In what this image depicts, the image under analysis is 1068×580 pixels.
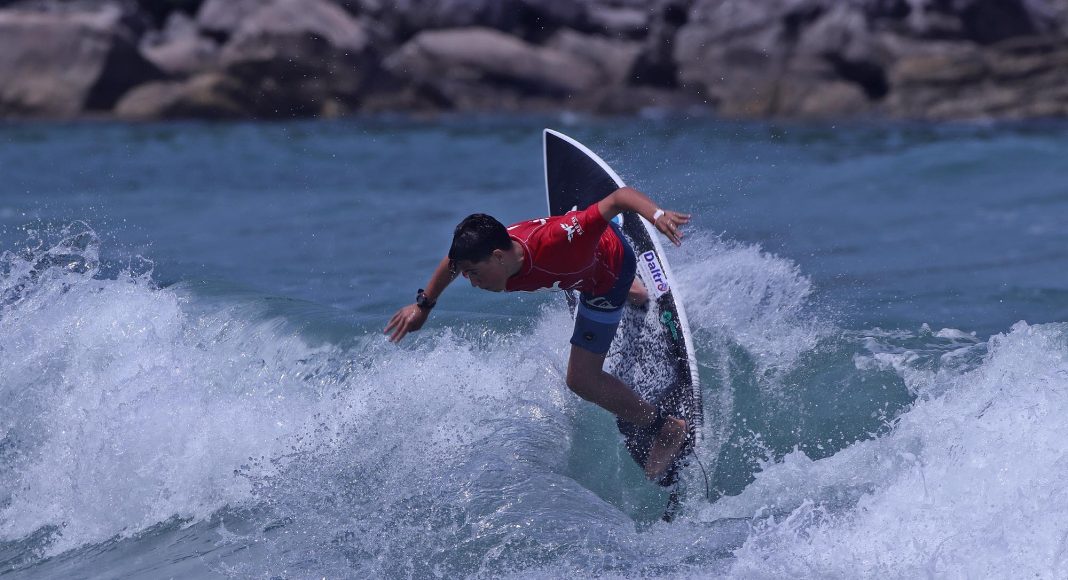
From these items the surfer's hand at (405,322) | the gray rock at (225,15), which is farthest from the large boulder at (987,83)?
the surfer's hand at (405,322)

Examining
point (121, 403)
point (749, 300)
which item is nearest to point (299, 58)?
point (749, 300)

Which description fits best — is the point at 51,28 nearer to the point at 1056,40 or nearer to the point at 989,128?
the point at 989,128

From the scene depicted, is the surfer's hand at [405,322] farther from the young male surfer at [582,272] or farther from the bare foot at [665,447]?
the bare foot at [665,447]

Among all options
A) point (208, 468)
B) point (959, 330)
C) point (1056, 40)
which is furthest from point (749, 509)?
point (1056, 40)

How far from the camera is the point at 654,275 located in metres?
6.57

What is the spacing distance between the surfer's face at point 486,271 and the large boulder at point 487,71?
78.0 feet

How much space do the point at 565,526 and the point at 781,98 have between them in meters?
22.1

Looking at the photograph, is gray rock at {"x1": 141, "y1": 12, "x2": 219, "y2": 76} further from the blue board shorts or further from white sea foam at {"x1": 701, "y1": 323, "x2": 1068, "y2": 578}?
white sea foam at {"x1": 701, "y1": 323, "x2": 1068, "y2": 578}

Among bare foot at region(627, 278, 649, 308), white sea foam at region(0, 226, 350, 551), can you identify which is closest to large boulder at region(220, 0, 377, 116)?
white sea foam at region(0, 226, 350, 551)

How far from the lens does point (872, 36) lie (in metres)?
26.8

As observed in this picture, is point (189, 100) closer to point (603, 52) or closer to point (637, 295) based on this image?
point (603, 52)

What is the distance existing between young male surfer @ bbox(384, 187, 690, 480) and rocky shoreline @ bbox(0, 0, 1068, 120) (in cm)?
2010

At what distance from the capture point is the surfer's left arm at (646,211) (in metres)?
4.66

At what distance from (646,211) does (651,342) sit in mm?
1614
